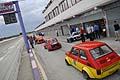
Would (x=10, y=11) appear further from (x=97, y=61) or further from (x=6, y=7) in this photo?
(x=97, y=61)

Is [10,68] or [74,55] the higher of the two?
[74,55]

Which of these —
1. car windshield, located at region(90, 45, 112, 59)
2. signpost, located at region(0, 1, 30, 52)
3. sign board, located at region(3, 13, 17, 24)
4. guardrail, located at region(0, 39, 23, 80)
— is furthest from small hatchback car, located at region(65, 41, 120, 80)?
sign board, located at region(3, 13, 17, 24)

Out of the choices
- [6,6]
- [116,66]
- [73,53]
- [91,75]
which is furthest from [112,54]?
[6,6]

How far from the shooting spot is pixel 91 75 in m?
10.5

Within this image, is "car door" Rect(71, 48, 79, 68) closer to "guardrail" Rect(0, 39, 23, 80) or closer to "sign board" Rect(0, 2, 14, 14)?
"guardrail" Rect(0, 39, 23, 80)

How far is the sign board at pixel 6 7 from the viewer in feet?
111

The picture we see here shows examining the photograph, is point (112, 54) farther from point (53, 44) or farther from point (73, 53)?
point (53, 44)

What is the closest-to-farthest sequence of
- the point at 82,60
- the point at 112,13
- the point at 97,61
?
the point at 97,61 → the point at 82,60 → the point at 112,13

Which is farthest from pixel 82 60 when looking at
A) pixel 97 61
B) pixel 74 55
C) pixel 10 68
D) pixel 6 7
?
pixel 6 7

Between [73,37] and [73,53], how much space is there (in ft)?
64.7

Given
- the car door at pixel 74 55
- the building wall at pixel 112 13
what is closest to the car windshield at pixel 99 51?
the car door at pixel 74 55

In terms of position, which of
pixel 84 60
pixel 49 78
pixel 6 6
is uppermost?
pixel 6 6

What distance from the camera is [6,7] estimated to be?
34.4 m

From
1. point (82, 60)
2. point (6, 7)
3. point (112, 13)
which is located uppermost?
point (6, 7)
